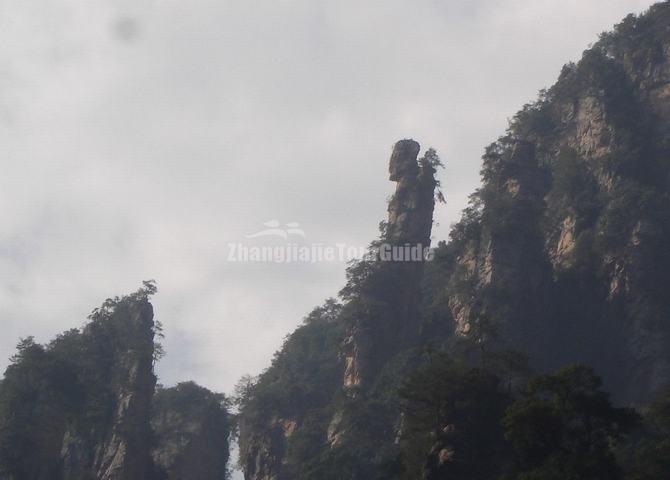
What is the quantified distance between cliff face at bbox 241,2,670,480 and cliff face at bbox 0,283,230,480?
6.13m

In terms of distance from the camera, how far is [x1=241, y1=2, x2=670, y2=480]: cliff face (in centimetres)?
6950

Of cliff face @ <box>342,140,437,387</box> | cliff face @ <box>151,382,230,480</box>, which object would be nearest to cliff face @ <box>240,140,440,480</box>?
cliff face @ <box>342,140,437,387</box>

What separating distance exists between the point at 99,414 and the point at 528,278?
33728 mm

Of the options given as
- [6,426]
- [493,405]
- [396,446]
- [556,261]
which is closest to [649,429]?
[493,405]

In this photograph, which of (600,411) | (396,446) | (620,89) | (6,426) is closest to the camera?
(600,411)

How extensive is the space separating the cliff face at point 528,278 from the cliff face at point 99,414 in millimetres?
6131

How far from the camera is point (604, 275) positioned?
72500 mm

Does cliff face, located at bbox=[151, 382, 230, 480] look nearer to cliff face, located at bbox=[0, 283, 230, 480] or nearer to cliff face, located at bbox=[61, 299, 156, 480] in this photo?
cliff face, located at bbox=[0, 283, 230, 480]

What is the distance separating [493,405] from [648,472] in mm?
9534

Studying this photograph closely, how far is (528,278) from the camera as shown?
2891 inches

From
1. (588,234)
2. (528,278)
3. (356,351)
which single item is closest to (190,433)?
(356,351)

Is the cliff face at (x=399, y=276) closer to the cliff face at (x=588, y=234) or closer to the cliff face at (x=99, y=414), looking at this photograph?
the cliff face at (x=588, y=234)

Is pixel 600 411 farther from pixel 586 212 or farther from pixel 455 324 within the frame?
pixel 586 212

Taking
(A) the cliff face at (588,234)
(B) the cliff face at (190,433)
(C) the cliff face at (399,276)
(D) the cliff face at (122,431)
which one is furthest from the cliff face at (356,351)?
(D) the cliff face at (122,431)
